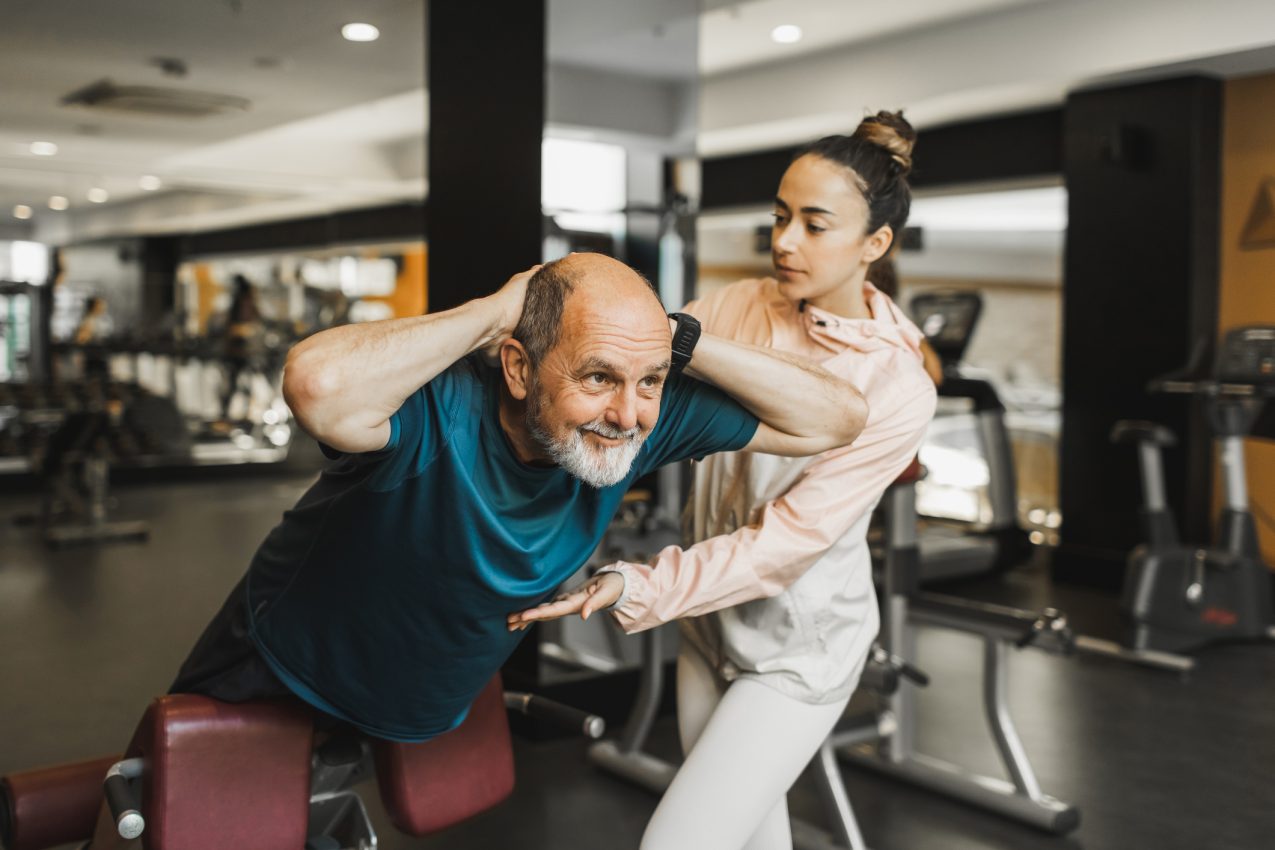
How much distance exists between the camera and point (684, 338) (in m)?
1.49

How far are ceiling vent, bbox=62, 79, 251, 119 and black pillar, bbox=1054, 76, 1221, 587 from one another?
443 cm

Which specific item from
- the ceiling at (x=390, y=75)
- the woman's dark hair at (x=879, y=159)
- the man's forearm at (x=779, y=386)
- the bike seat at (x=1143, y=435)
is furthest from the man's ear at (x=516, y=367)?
the bike seat at (x=1143, y=435)

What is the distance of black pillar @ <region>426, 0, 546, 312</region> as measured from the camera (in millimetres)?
3479

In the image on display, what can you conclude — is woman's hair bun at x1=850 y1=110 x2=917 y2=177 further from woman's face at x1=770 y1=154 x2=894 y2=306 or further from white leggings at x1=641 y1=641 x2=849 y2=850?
white leggings at x1=641 y1=641 x2=849 y2=850

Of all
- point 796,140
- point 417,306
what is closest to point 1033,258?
point 796,140

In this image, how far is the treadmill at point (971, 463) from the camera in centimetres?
608

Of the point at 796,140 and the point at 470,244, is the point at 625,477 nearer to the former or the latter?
the point at 470,244

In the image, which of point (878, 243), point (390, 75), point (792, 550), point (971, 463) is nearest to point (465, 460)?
point (792, 550)

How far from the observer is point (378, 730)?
1701 millimetres

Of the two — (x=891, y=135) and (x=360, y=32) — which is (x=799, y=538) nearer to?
(x=891, y=135)

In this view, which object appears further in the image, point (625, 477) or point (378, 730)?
point (378, 730)

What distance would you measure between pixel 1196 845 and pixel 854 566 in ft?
5.65

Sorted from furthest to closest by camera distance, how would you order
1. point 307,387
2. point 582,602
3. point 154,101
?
point 154,101 < point 582,602 < point 307,387

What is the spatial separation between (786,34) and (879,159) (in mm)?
4753
